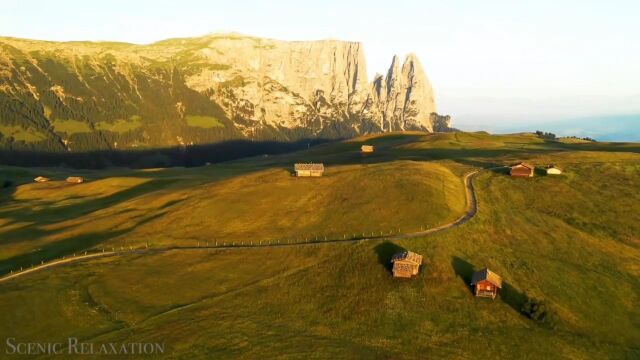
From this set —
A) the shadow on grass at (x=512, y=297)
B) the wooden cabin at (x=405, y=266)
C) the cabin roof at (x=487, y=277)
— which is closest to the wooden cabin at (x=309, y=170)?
the wooden cabin at (x=405, y=266)

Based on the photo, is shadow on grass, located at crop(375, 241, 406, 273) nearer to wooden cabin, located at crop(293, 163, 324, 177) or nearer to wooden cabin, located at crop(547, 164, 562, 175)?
wooden cabin, located at crop(293, 163, 324, 177)

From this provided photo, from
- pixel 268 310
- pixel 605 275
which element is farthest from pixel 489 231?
pixel 268 310

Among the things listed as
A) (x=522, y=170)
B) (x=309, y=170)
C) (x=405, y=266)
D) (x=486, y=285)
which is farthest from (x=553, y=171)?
(x=405, y=266)

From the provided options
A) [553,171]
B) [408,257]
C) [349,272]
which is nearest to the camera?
[408,257]

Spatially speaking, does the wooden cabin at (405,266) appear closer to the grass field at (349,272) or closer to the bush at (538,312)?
the grass field at (349,272)

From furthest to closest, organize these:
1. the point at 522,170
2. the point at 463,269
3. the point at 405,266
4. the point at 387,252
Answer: the point at 522,170, the point at 387,252, the point at 463,269, the point at 405,266

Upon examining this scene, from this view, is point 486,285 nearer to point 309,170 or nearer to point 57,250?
point 309,170
